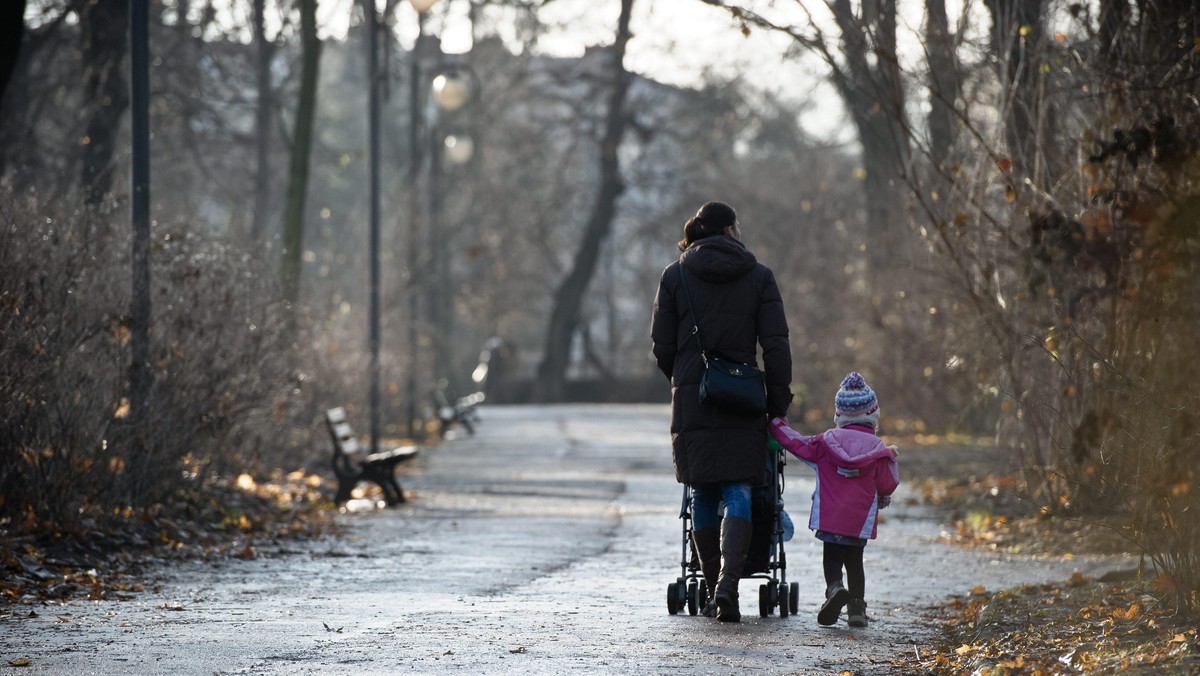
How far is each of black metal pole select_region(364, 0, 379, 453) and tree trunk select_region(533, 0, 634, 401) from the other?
13.1 m

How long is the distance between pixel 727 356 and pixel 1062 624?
6.12 feet

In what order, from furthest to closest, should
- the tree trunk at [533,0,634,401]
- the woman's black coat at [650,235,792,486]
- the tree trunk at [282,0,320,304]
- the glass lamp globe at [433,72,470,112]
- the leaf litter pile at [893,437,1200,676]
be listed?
the tree trunk at [533,0,634,401] < the glass lamp globe at [433,72,470,112] < the tree trunk at [282,0,320,304] < the woman's black coat at [650,235,792,486] < the leaf litter pile at [893,437,1200,676]

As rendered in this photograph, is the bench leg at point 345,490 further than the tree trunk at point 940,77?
Yes

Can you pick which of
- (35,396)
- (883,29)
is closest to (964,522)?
(883,29)

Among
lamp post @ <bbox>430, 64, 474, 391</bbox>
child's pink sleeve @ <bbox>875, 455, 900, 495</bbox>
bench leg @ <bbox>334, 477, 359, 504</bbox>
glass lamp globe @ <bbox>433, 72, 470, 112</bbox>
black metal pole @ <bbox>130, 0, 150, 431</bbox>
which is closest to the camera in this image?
child's pink sleeve @ <bbox>875, 455, 900, 495</bbox>

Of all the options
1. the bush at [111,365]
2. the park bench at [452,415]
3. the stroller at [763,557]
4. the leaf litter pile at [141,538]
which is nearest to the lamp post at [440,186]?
the park bench at [452,415]

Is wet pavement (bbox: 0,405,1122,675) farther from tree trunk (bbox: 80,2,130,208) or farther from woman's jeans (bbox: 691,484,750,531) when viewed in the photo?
tree trunk (bbox: 80,2,130,208)

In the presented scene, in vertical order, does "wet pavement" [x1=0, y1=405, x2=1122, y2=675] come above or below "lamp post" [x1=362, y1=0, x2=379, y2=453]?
below

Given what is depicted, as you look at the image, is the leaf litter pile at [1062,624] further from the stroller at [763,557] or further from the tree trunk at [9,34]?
the tree trunk at [9,34]

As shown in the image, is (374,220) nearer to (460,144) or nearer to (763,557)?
(763,557)

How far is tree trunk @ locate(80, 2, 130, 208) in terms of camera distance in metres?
22.5

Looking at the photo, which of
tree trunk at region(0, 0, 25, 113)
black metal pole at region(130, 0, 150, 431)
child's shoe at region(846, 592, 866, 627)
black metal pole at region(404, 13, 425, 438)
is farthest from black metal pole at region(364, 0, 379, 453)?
child's shoe at region(846, 592, 866, 627)

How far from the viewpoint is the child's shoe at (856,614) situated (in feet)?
27.2

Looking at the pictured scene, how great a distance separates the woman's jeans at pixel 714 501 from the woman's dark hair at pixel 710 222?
1.13m
